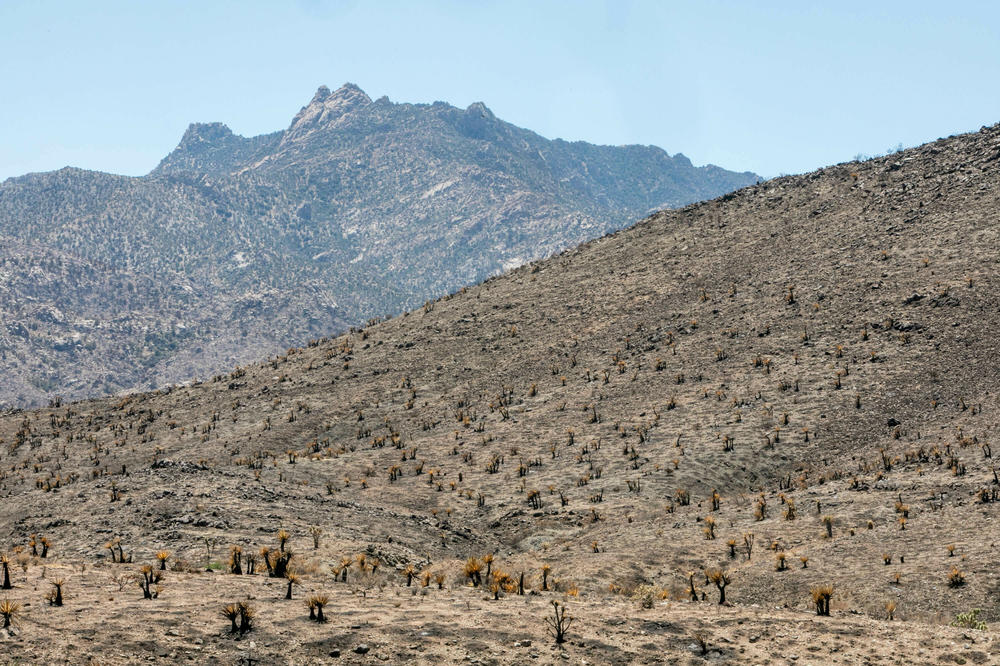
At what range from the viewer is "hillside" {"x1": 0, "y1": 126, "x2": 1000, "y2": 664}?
1623 centimetres

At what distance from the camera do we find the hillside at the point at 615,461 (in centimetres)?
1623

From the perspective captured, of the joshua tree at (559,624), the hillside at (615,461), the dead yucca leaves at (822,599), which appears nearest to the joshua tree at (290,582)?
the hillside at (615,461)

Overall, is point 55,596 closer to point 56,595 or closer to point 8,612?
point 56,595

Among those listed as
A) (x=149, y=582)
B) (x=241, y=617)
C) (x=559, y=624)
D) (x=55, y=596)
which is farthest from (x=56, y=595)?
(x=559, y=624)

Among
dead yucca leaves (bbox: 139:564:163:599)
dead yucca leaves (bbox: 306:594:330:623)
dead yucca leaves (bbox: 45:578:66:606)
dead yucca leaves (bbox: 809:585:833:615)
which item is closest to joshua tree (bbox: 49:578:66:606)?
dead yucca leaves (bbox: 45:578:66:606)

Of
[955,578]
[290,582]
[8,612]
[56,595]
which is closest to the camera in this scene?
[8,612]

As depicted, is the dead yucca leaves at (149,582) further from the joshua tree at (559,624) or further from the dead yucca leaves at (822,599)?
the dead yucca leaves at (822,599)

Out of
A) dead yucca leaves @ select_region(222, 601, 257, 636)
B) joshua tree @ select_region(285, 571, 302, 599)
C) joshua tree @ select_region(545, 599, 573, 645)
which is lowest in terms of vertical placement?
joshua tree @ select_region(545, 599, 573, 645)

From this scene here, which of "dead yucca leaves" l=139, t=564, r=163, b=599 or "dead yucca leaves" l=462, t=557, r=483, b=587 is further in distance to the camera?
"dead yucca leaves" l=462, t=557, r=483, b=587

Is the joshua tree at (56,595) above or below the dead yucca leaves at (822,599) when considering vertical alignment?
above

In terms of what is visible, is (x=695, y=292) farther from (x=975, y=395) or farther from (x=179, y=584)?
(x=179, y=584)

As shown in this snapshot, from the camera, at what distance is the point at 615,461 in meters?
37.1

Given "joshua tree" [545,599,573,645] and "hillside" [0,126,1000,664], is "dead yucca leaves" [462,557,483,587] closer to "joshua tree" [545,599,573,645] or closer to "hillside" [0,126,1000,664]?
"hillside" [0,126,1000,664]

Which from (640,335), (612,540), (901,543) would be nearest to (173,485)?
(612,540)
